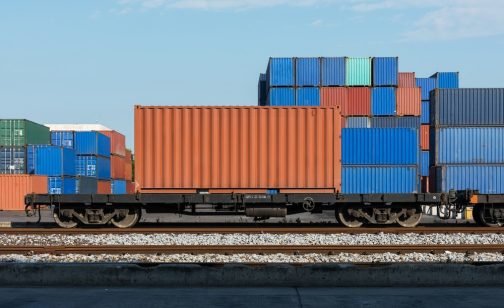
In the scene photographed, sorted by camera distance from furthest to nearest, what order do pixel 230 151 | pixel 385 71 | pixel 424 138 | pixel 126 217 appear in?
pixel 424 138, pixel 385 71, pixel 126 217, pixel 230 151

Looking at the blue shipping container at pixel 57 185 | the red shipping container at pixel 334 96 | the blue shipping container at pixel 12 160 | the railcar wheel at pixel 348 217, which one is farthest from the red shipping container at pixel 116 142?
the railcar wheel at pixel 348 217

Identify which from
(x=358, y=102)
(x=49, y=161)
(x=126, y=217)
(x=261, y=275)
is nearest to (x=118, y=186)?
(x=49, y=161)

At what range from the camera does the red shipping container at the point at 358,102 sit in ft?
115

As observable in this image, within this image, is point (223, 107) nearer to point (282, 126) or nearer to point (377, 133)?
point (282, 126)

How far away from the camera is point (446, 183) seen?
69.8 feet

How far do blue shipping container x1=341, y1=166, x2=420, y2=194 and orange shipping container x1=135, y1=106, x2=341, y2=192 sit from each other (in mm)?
4825

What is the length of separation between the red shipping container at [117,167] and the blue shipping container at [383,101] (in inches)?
1110

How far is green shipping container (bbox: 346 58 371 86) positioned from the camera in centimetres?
3569

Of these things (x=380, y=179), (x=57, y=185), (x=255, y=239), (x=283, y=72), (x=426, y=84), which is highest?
(x=426, y=84)

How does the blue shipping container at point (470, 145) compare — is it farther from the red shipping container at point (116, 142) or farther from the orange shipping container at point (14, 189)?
the red shipping container at point (116, 142)

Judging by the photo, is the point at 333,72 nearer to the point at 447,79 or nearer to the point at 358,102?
the point at 358,102

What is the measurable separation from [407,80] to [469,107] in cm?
2269

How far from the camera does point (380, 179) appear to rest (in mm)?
21469

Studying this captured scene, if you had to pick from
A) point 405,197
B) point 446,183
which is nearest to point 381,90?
point 446,183
